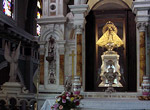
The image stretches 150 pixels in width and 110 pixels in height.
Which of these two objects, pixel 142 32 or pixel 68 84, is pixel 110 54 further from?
pixel 68 84

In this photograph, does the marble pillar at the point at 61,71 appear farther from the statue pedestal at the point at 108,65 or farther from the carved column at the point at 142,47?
the carved column at the point at 142,47

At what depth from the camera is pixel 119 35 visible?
942 centimetres

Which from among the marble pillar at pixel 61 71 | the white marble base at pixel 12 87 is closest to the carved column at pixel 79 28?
the marble pillar at pixel 61 71

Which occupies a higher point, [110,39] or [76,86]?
[110,39]

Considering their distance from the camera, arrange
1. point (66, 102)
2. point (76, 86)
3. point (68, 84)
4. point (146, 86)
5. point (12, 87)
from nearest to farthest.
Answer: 1. point (66, 102)
2. point (146, 86)
3. point (76, 86)
4. point (68, 84)
5. point (12, 87)

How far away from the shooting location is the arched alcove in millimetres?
9148

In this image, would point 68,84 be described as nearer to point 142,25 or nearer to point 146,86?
point 146,86

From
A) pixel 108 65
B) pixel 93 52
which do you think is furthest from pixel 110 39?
pixel 108 65

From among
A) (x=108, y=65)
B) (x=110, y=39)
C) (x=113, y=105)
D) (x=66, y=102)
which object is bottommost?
(x=113, y=105)

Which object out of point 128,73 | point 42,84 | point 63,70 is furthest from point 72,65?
point 128,73

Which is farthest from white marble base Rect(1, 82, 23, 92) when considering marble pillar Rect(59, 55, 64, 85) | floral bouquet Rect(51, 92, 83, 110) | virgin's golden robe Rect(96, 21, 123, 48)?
floral bouquet Rect(51, 92, 83, 110)

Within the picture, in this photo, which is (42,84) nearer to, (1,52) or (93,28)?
(93,28)

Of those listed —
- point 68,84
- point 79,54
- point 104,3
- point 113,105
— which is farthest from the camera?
point 104,3

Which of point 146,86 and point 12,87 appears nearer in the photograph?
point 146,86
